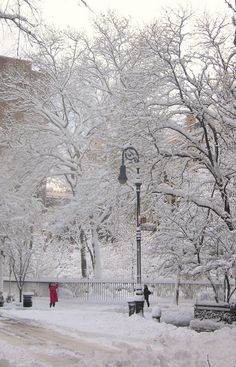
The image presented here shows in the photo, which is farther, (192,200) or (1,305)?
(1,305)

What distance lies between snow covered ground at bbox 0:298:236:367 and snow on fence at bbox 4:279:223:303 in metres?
3.82

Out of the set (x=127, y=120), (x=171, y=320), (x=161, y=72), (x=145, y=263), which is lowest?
(x=171, y=320)

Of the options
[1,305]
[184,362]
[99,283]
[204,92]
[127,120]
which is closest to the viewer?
[184,362]

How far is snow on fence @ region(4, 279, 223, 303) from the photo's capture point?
31.6 m

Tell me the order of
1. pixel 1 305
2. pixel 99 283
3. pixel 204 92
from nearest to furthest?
1. pixel 204 92
2. pixel 1 305
3. pixel 99 283

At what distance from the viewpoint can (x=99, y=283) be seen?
3531 centimetres

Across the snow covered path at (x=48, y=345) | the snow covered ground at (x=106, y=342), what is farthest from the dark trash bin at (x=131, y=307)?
the snow covered path at (x=48, y=345)

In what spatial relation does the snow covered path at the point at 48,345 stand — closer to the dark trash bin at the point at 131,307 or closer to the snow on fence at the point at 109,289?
the dark trash bin at the point at 131,307

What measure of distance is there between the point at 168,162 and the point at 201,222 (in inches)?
111

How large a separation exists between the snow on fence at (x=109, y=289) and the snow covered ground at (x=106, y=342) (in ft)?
12.5

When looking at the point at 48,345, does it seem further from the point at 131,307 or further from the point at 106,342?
the point at 131,307

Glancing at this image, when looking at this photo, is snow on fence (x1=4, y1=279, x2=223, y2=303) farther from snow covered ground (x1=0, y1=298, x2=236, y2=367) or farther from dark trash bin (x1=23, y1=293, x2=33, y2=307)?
dark trash bin (x1=23, y1=293, x2=33, y2=307)

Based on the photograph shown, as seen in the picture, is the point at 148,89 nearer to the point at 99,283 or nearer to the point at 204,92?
the point at 204,92

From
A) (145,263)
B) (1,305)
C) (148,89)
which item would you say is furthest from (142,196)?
(145,263)
